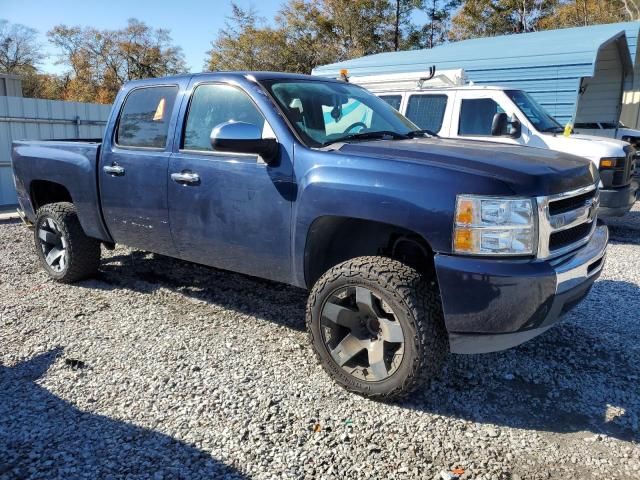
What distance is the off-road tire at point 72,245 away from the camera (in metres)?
4.83

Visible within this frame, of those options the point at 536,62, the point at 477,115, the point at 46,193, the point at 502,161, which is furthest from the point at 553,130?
the point at 46,193

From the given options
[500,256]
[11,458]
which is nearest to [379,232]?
[500,256]

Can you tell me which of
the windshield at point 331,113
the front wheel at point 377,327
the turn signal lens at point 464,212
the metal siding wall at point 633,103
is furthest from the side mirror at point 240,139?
the metal siding wall at point 633,103

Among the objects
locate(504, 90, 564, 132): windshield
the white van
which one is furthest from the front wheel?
locate(504, 90, 564, 132): windshield

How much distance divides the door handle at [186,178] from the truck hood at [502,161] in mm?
1061

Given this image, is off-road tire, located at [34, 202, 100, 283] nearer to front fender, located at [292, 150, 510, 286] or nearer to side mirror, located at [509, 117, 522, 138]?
front fender, located at [292, 150, 510, 286]

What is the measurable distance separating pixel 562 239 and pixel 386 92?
6084mm

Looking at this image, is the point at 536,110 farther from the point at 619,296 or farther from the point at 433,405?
the point at 433,405

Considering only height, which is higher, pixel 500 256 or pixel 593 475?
pixel 500 256

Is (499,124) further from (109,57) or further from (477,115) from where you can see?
(109,57)

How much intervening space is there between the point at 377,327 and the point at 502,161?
116cm

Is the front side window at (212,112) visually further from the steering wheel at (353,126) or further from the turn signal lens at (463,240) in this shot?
the turn signal lens at (463,240)

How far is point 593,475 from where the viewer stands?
244cm

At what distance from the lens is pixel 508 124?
7.30 m
